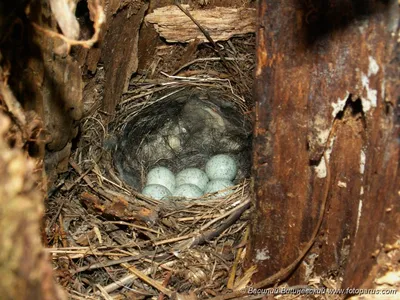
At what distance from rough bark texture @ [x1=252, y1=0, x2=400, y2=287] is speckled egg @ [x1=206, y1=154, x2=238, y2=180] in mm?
1362

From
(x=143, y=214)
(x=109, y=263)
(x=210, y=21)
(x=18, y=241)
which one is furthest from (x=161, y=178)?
(x=18, y=241)

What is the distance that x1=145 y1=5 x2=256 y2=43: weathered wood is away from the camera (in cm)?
334

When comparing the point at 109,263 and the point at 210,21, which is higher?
the point at 210,21

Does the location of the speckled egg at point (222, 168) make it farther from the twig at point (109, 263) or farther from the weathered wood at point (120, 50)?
the twig at point (109, 263)

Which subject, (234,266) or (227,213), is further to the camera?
(227,213)

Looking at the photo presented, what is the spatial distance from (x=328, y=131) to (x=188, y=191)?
1518mm

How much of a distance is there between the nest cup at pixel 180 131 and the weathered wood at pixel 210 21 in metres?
0.37

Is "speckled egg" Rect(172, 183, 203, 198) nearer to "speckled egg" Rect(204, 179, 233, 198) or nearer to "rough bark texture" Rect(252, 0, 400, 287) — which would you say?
"speckled egg" Rect(204, 179, 233, 198)

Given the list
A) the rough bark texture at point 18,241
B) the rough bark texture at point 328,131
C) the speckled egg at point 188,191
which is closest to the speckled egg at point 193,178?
the speckled egg at point 188,191

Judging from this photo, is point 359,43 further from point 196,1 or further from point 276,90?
point 196,1

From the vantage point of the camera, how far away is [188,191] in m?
3.43

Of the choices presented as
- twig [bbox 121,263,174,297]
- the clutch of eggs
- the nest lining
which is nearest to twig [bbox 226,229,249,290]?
twig [bbox 121,263,174,297]

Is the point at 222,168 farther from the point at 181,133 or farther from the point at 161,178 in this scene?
the point at 181,133

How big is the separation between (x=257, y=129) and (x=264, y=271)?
58cm
